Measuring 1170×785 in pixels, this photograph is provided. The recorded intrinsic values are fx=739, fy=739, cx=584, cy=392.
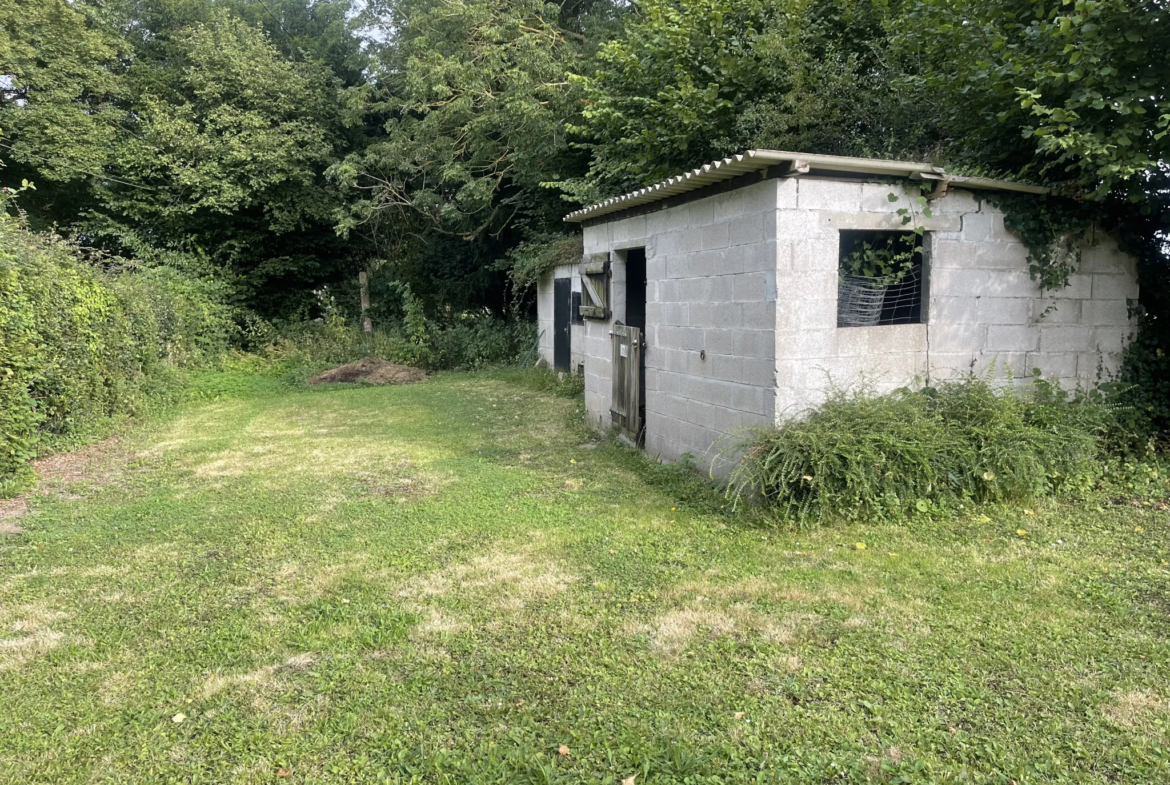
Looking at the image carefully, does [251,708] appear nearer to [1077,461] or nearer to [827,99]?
[1077,461]

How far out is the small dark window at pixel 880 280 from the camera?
5863mm

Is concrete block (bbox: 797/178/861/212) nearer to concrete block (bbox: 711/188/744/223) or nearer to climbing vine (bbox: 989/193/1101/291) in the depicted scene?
concrete block (bbox: 711/188/744/223)

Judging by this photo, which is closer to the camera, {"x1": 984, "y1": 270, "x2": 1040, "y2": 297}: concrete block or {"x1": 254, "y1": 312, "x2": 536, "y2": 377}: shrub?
{"x1": 984, "y1": 270, "x2": 1040, "y2": 297}: concrete block

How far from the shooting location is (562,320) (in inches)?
533

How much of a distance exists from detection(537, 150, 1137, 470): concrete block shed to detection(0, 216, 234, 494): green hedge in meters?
5.55

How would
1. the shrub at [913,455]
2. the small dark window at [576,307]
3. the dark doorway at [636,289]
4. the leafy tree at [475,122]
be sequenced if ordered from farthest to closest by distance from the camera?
1. the leafy tree at [475,122]
2. the small dark window at [576,307]
3. the dark doorway at [636,289]
4. the shrub at [913,455]

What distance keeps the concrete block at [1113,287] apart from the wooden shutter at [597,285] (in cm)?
465

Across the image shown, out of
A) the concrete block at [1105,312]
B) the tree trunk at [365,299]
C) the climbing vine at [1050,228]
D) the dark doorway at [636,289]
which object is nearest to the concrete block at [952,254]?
the climbing vine at [1050,228]

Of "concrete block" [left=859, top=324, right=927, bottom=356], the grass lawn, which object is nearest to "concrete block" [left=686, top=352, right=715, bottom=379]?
the grass lawn

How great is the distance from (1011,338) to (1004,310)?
0.25 meters

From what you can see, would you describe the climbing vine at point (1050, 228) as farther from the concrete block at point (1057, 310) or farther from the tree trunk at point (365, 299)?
the tree trunk at point (365, 299)

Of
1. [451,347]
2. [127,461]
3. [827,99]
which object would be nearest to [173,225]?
[451,347]

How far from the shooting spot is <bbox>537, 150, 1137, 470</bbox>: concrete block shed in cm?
539

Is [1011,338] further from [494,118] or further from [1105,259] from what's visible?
[494,118]
